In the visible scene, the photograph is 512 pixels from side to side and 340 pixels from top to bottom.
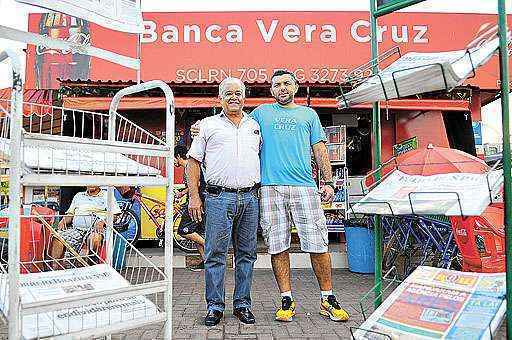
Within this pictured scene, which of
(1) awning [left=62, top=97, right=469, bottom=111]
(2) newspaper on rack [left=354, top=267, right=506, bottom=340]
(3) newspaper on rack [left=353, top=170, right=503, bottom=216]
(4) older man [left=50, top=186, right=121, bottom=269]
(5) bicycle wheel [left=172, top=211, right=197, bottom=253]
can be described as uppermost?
(1) awning [left=62, top=97, right=469, bottom=111]

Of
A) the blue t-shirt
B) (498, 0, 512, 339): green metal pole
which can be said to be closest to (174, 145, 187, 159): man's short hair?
the blue t-shirt

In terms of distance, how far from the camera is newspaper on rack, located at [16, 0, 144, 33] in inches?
84.9

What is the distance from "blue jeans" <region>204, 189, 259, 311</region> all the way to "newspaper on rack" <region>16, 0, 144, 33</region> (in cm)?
141

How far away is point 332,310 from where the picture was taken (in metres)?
3.62

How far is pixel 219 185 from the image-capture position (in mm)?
3529

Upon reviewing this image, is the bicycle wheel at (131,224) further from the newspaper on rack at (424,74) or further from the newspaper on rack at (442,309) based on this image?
the newspaper on rack at (442,309)

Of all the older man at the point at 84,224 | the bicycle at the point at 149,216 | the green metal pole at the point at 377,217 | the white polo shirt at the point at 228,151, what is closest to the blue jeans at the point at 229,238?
the white polo shirt at the point at 228,151

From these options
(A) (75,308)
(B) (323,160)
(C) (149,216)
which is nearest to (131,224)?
(C) (149,216)

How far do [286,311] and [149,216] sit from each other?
4018 millimetres

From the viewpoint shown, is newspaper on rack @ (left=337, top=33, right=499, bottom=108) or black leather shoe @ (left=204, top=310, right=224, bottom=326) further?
black leather shoe @ (left=204, top=310, right=224, bottom=326)

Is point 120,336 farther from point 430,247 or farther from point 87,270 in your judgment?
point 430,247

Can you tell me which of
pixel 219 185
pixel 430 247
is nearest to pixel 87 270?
pixel 219 185

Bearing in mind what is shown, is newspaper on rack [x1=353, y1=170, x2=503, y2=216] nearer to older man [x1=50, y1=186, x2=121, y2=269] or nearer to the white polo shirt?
the white polo shirt

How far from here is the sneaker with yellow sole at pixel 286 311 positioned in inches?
141
